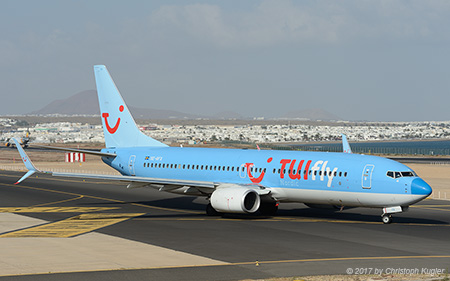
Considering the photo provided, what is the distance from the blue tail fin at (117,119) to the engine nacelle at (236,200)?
492 inches

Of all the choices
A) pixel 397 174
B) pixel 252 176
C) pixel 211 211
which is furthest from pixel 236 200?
pixel 397 174

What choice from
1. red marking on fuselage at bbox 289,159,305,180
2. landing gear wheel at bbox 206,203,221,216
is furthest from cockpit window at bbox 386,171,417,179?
landing gear wheel at bbox 206,203,221,216

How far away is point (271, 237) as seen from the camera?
117 feet

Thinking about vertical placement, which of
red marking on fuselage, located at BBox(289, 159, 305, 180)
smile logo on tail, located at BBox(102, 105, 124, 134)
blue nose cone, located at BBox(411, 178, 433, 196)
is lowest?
blue nose cone, located at BBox(411, 178, 433, 196)

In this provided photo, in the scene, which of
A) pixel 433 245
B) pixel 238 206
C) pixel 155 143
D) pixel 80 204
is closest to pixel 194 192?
pixel 238 206

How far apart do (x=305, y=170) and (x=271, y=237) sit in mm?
8027

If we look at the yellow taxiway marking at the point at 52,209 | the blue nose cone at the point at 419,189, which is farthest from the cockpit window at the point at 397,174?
the yellow taxiway marking at the point at 52,209

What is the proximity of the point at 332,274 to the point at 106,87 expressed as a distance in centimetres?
3323

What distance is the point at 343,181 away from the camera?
1607 inches

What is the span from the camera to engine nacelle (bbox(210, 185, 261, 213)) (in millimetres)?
41531

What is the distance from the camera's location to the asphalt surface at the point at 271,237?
26.5 metres

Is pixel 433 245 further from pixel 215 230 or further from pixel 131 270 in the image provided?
pixel 131 270

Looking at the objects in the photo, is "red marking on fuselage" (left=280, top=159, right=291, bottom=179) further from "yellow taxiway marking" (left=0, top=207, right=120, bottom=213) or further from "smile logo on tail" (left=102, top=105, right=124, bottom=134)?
"smile logo on tail" (left=102, top=105, right=124, bottom=134)

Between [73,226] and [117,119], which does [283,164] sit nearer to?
[73,226]
